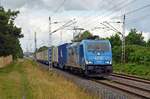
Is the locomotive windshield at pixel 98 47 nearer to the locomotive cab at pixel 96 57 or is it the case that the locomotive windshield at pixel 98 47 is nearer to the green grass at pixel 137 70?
the locomotive cab at pixel 96 57

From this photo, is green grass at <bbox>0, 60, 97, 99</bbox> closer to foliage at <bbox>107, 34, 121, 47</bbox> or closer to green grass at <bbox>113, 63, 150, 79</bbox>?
green grass at <bbox>113, 63, 150, 79</bbox>

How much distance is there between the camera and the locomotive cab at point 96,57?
37.8 m

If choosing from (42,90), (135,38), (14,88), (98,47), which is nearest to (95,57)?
(98,47)

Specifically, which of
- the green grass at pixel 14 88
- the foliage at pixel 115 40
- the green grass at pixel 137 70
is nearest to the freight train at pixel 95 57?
the green grass at pixel 14 88

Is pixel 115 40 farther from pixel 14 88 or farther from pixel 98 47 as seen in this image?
pixel 14 88

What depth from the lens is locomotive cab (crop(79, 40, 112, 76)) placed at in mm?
37781

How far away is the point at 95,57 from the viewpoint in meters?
38.5

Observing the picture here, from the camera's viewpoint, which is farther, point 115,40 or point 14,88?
point 115,40

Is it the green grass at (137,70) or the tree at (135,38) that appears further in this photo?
the tree at (135,38)

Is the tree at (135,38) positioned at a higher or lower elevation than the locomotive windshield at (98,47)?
higher

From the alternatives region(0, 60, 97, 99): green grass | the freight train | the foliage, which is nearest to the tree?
the foliage

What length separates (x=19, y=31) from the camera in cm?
6781

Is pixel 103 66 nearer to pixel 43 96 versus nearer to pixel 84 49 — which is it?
pixel 84 49

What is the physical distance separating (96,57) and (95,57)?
0.28ft
